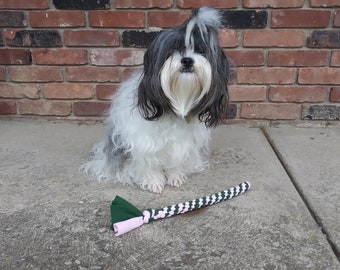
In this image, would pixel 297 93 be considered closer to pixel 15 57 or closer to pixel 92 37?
pixel 92 37

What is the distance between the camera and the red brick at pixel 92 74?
10.5ft

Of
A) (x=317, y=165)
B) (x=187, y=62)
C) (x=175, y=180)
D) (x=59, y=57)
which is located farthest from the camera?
(x=59, y=57)

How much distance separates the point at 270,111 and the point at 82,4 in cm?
160

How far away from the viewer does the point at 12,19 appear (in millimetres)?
3090

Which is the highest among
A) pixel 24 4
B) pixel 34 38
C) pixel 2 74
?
pixel 24 4

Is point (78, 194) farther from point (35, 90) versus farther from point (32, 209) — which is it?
point (35, 90)

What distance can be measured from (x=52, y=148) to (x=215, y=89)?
133 centimetres

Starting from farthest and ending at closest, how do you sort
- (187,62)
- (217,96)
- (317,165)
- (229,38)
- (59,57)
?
(59,57), (229,38), (317,165), (217,96), (187,62)

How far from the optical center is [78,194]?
2273 mm

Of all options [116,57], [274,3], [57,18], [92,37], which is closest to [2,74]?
[57,18]

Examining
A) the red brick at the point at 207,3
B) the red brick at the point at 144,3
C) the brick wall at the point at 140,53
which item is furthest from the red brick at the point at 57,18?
the red brick at the point at 207,3

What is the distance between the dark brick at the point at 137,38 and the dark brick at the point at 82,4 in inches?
9.4

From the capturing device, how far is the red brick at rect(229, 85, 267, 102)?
3.22 m

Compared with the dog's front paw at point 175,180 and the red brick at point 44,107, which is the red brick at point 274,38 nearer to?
the dog's front paw at point 175,180
